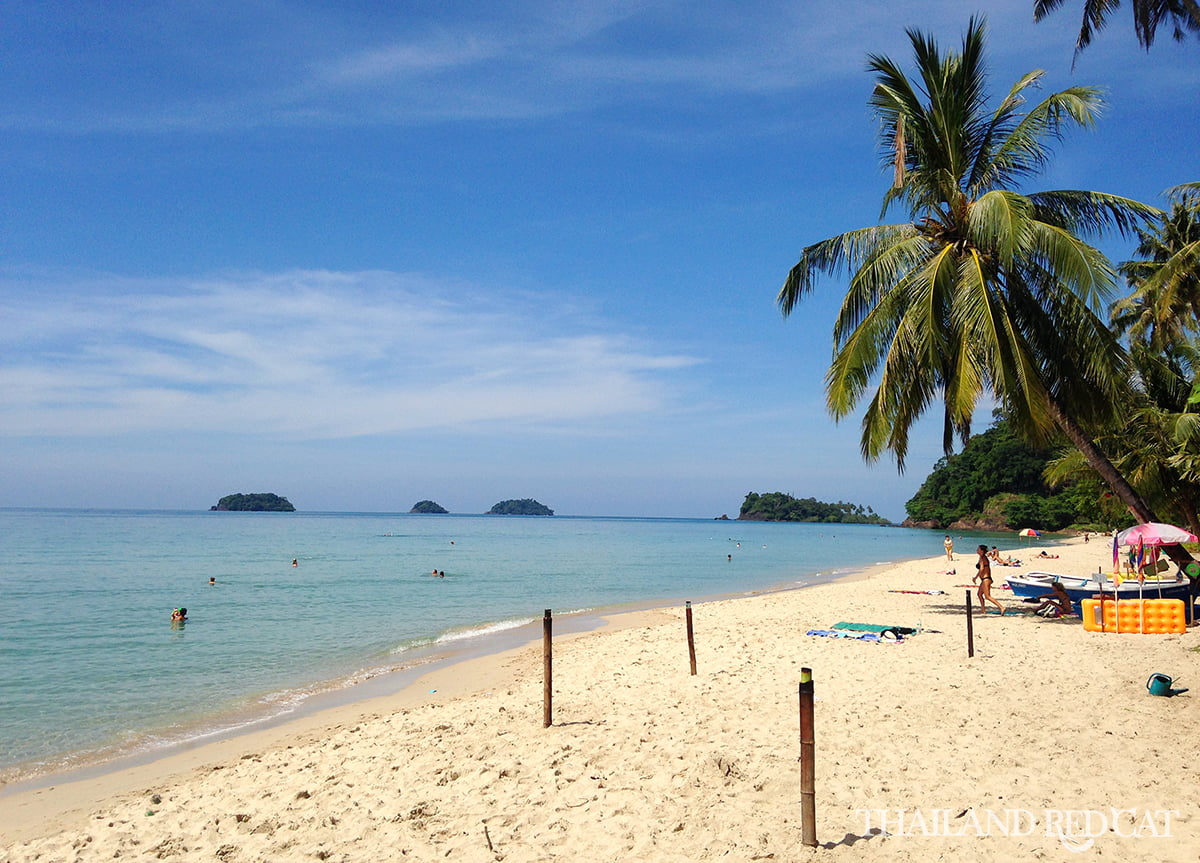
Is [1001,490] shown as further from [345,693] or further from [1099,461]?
[345,693]

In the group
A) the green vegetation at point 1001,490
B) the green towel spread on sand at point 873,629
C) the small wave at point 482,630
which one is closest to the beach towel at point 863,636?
the green towel spread on sand at point 873,629

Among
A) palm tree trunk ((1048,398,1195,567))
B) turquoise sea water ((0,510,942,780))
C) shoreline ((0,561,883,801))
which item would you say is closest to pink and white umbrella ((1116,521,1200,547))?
palm tree trunk ((1048,398,1195,567))

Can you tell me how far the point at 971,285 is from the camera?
1084 centimetres

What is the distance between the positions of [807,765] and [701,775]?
192cm

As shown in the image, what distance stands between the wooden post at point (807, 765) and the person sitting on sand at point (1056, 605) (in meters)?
12.8

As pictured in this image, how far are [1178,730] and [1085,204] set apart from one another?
809 cm

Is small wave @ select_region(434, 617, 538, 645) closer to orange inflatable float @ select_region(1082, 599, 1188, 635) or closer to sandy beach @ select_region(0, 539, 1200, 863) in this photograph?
sandy beach @ select_region(0, 539, 1200, 863)

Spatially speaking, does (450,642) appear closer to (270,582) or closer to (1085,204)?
(1085,204)

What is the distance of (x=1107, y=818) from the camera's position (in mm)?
5156

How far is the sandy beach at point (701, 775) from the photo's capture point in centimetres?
516

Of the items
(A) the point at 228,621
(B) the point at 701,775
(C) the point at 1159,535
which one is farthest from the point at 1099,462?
(A) the point at 228,621

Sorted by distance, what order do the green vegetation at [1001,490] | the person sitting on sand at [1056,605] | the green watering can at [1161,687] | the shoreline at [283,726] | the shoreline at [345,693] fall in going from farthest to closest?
the green vegetation at [1001,490] → the person sitting on sand at [1056,605] → the shoreline at [345,693] → the green watering can at [1161,687] → the shoreline at [283,726]

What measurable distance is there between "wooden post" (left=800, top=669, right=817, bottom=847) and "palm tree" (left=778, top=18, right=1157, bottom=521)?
7578 millimetres

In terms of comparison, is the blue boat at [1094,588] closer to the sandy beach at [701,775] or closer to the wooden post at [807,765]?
the sandy beach at [701,775]
